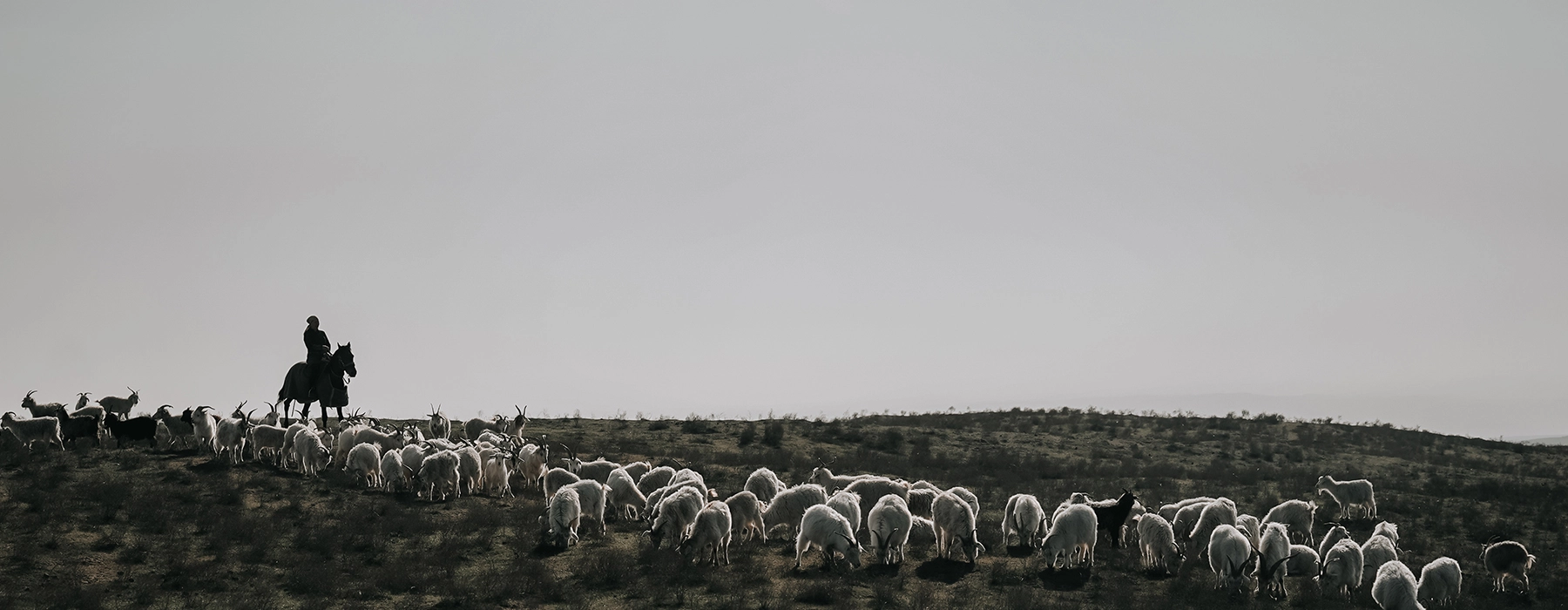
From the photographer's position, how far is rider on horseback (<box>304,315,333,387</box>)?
2686 cm

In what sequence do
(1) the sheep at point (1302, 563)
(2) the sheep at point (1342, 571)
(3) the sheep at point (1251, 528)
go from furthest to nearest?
1. (3) the sheep at point (1251, 528)
2. (1) the sheep at point (1302, 563)
3. (2) the sheep at point (1342, 571)

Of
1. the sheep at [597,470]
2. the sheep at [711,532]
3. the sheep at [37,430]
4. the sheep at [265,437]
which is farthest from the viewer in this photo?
the sheep at [37,430]

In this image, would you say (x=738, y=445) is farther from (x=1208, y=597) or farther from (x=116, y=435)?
(x=1208, y=597)

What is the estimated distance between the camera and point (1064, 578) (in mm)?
15992

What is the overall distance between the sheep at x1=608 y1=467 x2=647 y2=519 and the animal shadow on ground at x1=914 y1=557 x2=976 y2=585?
5.65 meters

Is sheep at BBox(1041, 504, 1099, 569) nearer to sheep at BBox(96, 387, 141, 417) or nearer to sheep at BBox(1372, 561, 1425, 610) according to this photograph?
sheep at BBox(1372, 561, 1425, 610)

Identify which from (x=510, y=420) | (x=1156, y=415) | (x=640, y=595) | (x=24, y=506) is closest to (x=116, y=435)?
(x=24, y=506)

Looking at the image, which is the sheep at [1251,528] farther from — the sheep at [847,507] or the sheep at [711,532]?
the sheep at [711,532]

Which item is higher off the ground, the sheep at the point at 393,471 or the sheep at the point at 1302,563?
the sheep at the point at 393,471

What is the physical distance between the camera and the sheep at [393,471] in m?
20.2

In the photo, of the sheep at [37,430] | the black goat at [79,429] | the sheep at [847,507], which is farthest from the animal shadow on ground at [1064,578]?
the black goat at [79,429]

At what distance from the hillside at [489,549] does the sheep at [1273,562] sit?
387 mm

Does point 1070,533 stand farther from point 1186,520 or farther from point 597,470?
point 597,470

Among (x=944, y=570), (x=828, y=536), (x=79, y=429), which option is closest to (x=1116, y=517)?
(x=944, y=570)
